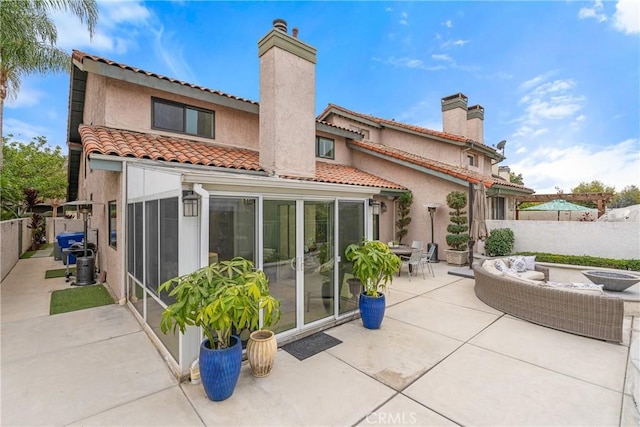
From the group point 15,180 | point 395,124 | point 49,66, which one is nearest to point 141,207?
point 49,66

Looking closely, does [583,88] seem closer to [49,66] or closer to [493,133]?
[493,133]

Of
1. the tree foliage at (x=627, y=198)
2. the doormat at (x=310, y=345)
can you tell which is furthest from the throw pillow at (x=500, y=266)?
the tree foliage at (x=627, y=198)

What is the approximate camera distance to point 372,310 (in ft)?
19.2

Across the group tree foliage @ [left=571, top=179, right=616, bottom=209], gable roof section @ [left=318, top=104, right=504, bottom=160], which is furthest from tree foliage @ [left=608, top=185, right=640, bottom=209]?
gable roof section @ [left=318, top=104, right=504, bottom=160]

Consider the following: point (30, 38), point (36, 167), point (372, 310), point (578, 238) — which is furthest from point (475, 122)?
point (36, 167)

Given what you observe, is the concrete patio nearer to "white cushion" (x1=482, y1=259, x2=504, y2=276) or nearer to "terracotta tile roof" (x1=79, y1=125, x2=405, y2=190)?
"white cushion" (x1=482, y1=259, x2=504, y2=276)

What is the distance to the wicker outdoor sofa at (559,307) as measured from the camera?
5348mm

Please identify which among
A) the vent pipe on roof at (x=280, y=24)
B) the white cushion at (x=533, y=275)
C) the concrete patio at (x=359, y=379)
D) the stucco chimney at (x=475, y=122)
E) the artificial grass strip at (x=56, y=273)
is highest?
the stucco chimney at (x=475, y=122)

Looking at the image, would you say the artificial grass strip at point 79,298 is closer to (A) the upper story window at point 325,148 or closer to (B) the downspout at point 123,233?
(B) the downspout at point 123,233

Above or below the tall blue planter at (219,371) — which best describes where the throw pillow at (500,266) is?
above

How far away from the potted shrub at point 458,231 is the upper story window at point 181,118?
33.6 ft

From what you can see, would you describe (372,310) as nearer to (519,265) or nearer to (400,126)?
(519,265)

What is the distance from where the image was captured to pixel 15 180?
19.0 m

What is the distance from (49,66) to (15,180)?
9616 mm
